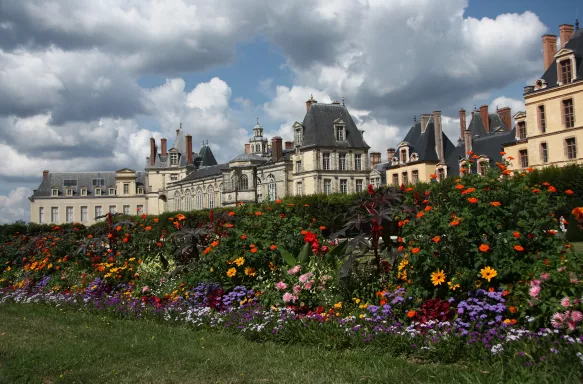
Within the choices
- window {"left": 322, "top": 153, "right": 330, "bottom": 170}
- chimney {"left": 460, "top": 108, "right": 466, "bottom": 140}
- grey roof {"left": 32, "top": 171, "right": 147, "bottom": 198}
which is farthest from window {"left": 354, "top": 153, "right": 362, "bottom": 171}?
grey roof {"left": 32, "top": 171, "right": 147, "bottom": 198}

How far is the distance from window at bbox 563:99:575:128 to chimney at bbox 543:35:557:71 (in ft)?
10.3

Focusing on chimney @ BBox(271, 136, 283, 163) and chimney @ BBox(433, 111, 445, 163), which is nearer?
chimney @ BBox(433, 111, 445, 163)

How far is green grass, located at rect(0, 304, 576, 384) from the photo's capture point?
4359 millimetres

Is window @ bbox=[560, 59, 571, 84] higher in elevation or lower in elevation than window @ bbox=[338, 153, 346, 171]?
higher

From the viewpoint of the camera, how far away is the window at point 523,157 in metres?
36.8

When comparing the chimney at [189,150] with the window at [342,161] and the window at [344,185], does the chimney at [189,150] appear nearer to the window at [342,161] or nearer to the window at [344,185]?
the window at [342,161]

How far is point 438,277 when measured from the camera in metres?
5.39

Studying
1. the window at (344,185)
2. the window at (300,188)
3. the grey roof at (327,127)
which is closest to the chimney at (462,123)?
the grey roof at (327,127)

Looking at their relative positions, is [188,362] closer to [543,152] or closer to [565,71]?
[565,71]

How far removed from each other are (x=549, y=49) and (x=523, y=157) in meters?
7.08

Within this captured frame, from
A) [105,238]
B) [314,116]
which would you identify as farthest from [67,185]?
[105,238]

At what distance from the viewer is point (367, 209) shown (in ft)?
22.3

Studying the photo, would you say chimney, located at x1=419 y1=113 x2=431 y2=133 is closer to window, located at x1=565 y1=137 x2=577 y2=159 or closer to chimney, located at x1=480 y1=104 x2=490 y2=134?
chimney, located at x1=480 y1=104 x2=490 y2=134

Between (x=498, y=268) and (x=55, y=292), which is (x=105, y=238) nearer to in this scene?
(x=55, y=292)
